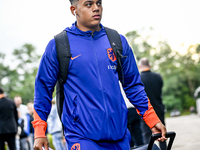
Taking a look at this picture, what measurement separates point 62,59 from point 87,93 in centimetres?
35

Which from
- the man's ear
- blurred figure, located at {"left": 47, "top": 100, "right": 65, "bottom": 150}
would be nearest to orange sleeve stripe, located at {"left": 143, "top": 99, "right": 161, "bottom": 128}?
the man's ear

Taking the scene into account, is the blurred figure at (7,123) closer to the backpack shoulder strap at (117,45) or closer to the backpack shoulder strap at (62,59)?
the backpack shoulder strap at (62,59)

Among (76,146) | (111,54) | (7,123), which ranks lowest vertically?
→ (7,123)

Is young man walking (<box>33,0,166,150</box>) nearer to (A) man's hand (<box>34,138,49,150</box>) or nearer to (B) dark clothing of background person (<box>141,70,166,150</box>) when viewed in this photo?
(A) man's hand (<box>34,138,49,150</box>)

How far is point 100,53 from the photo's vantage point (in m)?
2.58

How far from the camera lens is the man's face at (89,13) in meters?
2.60

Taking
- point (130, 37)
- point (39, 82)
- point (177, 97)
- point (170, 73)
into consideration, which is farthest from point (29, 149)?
point (177, 97)

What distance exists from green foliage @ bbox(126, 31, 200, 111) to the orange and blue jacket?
54472 mm

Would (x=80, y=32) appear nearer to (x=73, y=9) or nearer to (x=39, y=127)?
(x=73, y=9)

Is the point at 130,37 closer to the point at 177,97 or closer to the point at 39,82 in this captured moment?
the point at 177,97

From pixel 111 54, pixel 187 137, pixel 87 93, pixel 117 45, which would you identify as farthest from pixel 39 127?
pixel 187 137

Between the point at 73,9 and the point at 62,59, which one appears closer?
the point at 62,59

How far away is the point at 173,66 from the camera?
209 ft

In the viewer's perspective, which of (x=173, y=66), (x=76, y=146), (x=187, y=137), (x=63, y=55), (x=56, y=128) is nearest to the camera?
(x=76, y=146)
